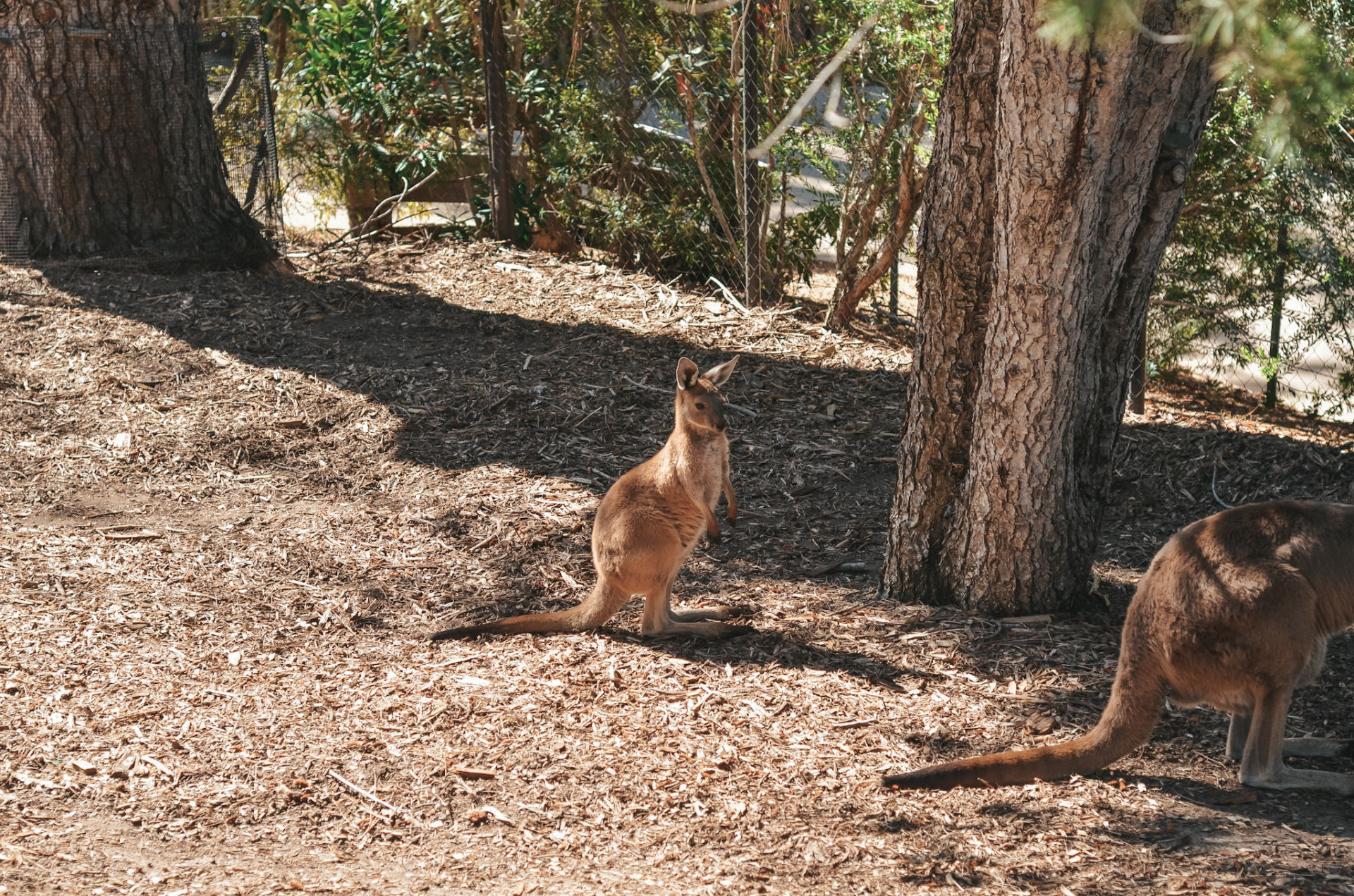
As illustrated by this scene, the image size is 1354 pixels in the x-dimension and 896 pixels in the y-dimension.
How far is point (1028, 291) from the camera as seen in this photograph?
426 cm

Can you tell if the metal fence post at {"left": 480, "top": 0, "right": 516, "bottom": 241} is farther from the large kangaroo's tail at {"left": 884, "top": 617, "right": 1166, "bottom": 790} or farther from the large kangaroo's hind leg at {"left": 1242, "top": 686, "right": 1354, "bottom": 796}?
the large kangaroo's hind leg at {"left": 1242, "top": 686, "right": 1354, "bottom": 796}

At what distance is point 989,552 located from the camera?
4.75m

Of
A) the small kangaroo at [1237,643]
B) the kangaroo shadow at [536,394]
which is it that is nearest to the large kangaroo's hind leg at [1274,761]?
the small kangaroo at [1237,643]

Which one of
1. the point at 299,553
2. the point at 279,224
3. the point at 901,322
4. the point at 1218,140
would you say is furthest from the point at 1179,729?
the point at 279,224

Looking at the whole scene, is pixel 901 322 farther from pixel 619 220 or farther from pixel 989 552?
pixel 989 552

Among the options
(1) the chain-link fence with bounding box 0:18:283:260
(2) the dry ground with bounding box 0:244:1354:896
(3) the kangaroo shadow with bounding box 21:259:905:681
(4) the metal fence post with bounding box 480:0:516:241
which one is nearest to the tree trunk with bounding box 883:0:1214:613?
(2) the dry ground with bounding box 0:244:1354:896

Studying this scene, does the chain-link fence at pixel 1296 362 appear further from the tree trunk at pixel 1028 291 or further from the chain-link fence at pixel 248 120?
the chain-link fence at pixel 248 120

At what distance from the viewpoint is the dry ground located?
3418mm

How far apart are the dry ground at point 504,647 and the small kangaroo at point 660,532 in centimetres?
12

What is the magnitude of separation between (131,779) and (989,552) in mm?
3142

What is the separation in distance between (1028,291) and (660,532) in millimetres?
1636

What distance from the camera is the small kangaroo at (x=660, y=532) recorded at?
185 inches

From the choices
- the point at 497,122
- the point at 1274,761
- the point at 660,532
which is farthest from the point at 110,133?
the point at 1274,761

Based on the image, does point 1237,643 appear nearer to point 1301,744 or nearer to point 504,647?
point 1301,744
